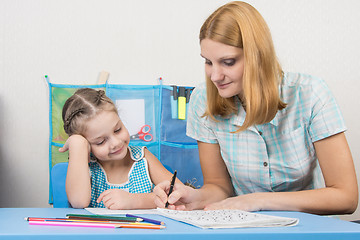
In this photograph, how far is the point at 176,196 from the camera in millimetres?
1006

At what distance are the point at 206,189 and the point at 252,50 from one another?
424 mm

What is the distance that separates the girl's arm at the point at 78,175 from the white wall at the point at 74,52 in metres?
0.87

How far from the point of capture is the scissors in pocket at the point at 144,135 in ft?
6.84

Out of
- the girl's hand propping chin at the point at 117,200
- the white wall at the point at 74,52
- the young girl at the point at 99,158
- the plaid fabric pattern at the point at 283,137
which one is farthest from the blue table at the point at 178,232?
the white wall at the point at 74,52

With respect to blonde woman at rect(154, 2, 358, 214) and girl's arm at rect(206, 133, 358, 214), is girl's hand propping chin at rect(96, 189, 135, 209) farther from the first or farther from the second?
girl's arm at rect(206, 133, 358, 214)

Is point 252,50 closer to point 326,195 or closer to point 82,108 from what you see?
point 326,195

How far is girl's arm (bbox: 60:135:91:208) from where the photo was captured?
50.4 inches

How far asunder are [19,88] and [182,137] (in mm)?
899

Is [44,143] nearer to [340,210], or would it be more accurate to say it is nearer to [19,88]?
[19,88]

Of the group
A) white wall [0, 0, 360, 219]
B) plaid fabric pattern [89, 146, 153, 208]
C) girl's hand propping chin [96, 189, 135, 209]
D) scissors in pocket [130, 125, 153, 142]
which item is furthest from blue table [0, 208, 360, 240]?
white wall [0, 0, 360, 219]

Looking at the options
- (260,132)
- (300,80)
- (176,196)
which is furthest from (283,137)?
(176,196)

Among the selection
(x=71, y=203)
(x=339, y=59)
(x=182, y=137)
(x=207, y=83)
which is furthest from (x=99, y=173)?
(x=339, y=59)

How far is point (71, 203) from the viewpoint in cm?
129

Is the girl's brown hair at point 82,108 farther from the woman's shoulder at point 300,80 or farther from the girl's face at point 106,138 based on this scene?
the woman's shoulder at point 300,80
